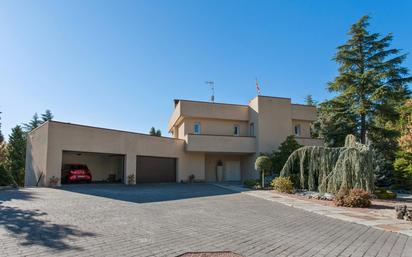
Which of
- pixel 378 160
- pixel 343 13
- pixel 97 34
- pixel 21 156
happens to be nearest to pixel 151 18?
pixel 97 34

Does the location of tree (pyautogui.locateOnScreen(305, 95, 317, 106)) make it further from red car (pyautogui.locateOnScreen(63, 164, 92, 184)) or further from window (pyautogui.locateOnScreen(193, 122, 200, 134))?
red car (pyautogui.locateOnScreen(63, 164, 92, 184))

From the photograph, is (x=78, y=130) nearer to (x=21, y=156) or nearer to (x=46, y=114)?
(x=21, y=156)

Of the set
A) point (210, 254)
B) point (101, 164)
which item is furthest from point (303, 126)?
point (210, 254)

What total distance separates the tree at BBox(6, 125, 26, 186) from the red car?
19685mm

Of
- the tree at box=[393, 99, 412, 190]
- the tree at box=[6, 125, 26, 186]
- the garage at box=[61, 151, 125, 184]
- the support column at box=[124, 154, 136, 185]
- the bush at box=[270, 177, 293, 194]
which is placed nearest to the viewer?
the bush at box=[270, 177, 293, 194]

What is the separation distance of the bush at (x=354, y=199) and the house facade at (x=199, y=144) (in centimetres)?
1256

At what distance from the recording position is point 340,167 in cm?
1378

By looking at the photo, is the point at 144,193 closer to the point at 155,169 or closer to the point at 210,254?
the point at 155,169

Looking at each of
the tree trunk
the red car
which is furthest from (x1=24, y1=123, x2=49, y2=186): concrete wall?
the tree trunk

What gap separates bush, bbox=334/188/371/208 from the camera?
11.9 metres

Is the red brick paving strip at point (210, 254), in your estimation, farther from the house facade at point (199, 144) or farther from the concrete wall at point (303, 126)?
the concrete wall at point (303, 126)

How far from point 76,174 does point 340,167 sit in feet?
54.2

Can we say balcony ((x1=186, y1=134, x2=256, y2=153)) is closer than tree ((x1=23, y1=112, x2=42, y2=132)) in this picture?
Yes

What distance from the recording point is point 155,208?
32.9 feet
